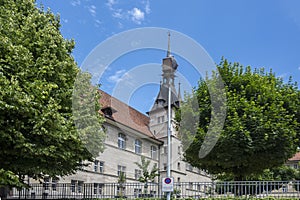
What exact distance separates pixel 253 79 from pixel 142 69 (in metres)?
7.46

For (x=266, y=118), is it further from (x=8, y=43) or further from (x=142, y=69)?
(x=8, y=43)

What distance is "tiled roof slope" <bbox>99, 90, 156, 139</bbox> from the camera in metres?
39.5

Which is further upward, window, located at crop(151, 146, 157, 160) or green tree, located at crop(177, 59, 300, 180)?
green tree, located at crop(177, 59, 300, 180)

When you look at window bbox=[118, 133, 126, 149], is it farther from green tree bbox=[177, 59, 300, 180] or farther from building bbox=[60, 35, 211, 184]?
green tree bbox=[177, 59, 300, 180]

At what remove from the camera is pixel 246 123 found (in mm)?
19609

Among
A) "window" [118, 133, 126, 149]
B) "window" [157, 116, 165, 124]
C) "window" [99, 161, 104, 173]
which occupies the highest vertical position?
"window" [157, 116, 165, 124]

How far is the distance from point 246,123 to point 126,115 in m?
25.1

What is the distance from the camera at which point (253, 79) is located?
2150 cm

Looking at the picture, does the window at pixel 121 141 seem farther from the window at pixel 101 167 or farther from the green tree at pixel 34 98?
the green tree at pixel 34 98

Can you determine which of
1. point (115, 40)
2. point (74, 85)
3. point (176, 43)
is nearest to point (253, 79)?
point (176, 43)

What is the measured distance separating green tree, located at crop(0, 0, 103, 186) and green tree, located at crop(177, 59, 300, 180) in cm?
712

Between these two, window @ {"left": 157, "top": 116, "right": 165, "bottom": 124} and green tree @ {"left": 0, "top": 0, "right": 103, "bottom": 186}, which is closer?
green tree @ {"left": 0, "top": 0, "right": 103, "bottom": 186}

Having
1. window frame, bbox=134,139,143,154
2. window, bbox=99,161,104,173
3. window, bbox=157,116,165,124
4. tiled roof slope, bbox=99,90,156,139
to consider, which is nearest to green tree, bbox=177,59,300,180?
window, bbox=99,161,104,173

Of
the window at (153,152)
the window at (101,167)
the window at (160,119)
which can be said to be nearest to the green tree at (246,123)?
the window at (101,167)
